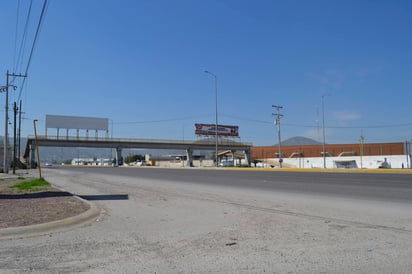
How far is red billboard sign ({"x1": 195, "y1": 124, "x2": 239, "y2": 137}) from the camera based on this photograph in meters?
104

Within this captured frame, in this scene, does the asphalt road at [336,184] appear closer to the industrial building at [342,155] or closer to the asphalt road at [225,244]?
the asphalt road at [225,244]

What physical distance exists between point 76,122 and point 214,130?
36.7m

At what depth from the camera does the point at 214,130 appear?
106562 mm

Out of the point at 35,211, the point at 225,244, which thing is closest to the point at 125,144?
the point at 35,211

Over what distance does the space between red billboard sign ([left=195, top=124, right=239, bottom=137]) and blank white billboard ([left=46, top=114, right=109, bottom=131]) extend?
80.7ft

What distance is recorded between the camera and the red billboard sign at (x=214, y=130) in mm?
103875

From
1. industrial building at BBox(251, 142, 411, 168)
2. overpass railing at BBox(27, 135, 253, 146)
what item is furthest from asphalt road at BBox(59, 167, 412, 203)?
overpass railing at BBox(27, 135, 253, 146)

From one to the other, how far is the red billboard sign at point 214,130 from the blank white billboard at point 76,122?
24.6 m

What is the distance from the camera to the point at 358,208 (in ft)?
36.8

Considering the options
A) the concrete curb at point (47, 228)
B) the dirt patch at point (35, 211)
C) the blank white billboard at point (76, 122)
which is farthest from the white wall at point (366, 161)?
the concrete curb at point (47, 228)

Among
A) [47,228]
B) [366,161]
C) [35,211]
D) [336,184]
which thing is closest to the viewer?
[47,228]

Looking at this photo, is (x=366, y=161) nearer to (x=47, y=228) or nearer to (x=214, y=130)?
(x=214, y=130)

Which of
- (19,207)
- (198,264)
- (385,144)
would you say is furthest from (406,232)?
(385,144)

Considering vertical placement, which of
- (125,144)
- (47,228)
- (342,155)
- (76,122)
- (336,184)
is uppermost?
(76,122)
